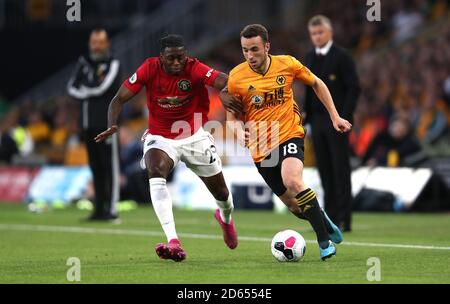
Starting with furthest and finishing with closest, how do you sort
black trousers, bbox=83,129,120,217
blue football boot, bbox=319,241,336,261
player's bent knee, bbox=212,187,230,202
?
black trousers, bbox=83,129,120,217 < player's bent knee, bbox=212,187,230,202 < blue football boot, bbox=319,241,336,261

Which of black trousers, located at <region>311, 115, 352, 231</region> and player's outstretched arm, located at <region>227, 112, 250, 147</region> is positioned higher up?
player's outstretched arm, located at <region>227, 112, 250, 147</region>

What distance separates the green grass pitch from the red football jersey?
4.06 feet

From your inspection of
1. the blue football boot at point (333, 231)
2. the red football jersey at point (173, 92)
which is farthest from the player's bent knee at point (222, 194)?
the blue football boot at point (333, 231)

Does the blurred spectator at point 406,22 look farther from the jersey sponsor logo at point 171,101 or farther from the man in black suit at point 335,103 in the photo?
the jersey sponsor logo at point 171,101

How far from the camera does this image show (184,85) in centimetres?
1060

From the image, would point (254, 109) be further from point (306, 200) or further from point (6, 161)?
point (6, 161)

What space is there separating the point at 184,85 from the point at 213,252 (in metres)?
1.72

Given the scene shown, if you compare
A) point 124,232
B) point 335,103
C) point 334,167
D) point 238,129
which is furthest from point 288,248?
point 124,232

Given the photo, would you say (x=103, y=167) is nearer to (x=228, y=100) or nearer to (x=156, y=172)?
(x=156, y=172)

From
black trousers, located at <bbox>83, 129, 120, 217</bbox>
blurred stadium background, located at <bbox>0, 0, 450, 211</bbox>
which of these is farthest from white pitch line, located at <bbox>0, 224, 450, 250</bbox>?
blurred stadium background, located at <bbox>0, 0, 450, 211</bbox>

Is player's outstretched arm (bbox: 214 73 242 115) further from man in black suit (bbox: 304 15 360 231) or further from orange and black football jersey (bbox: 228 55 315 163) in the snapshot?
man in black suit (bbox: 304 15 360 231)

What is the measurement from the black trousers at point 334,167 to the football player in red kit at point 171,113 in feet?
10.2

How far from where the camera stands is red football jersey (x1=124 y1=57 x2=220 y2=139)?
1055 centimetres
